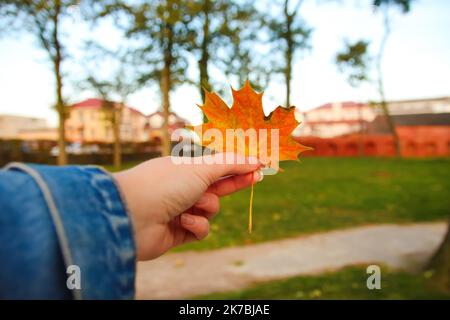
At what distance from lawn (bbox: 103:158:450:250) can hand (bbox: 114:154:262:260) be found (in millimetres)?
4687

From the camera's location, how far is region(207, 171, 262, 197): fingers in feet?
3.62

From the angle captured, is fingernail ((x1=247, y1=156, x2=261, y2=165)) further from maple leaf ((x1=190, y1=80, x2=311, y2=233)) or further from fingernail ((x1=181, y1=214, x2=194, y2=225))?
fingernail ((x1=181, y1=214, x2=194, y2=225))

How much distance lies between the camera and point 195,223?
1.19 meters

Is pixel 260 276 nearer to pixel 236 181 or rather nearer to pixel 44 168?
pixel 236 181

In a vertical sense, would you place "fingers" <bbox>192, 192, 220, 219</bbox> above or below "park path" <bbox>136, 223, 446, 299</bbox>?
above

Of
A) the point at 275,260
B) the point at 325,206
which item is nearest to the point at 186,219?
the point at 275,260

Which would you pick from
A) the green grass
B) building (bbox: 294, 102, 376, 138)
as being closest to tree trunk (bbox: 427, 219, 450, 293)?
the green grass

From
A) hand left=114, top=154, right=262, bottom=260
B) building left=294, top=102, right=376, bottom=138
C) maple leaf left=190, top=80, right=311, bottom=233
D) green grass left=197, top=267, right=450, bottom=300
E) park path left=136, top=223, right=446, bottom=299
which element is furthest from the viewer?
park path left=136, top=223, right=446, bottom=299

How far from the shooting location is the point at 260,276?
4988mm

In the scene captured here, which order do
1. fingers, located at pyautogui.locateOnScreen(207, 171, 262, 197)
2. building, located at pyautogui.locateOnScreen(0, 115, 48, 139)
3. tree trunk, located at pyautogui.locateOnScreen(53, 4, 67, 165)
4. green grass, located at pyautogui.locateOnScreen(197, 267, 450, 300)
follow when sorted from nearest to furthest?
fingers, located at pyautogui.locateOnScreen(207, 171, 262, 197) < green grass, located at pyautogui.locateOnScreen(197, 267, 450, 300) < tree trunk, located at pyautogui.locateOnScreen(53, 4, 67, 165) < building, located at pyautogui.locateOnScreen(0, 115, 48, 139)

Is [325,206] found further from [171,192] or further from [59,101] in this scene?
[171,192]

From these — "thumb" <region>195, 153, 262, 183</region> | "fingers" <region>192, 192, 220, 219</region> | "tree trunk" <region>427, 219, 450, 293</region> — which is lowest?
"tree trunk" <region>427, 219, 450, 293</region>

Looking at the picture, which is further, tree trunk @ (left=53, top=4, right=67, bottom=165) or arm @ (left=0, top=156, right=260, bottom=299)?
tree trunk @ (left=53, top=4, right=67, bottom=165)

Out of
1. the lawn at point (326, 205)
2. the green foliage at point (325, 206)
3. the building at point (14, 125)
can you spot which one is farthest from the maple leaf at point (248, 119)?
the building at point (14, 125)
